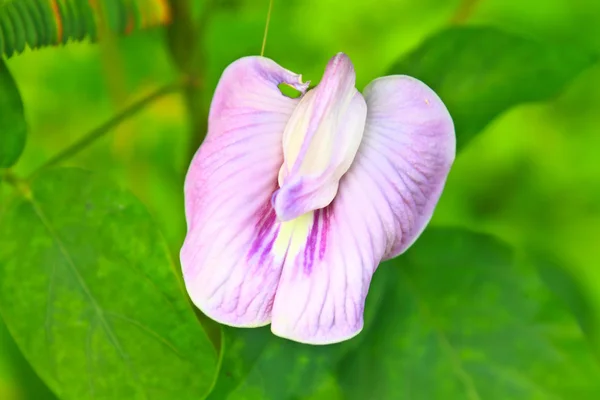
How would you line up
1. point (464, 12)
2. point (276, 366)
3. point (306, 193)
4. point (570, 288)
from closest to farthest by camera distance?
point (306, 193)
point (276, 366)
point (464, 12)
point (570, 288)

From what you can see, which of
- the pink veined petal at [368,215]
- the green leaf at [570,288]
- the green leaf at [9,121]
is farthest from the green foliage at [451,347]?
the green leaf at [570,288]

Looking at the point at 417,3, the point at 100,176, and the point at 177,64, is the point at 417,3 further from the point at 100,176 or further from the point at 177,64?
the point at 100,176

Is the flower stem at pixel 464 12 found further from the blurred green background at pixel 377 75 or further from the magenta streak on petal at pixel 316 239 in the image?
the magenta streak on petal at pixel 316 239

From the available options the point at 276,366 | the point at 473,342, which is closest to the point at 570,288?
the point at 473,342

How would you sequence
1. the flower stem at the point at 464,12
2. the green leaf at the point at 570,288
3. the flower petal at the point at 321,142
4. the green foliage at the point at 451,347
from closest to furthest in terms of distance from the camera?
the flower petal at the point at 321,142, the green foliage at the point at 451,347, the flower stem at the point at 464,12, the green leaf at the point at 570,288

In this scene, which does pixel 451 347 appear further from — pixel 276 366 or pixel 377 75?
pixel 377 75

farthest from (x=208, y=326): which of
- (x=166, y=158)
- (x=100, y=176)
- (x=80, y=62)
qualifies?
(x=80, y=62)
